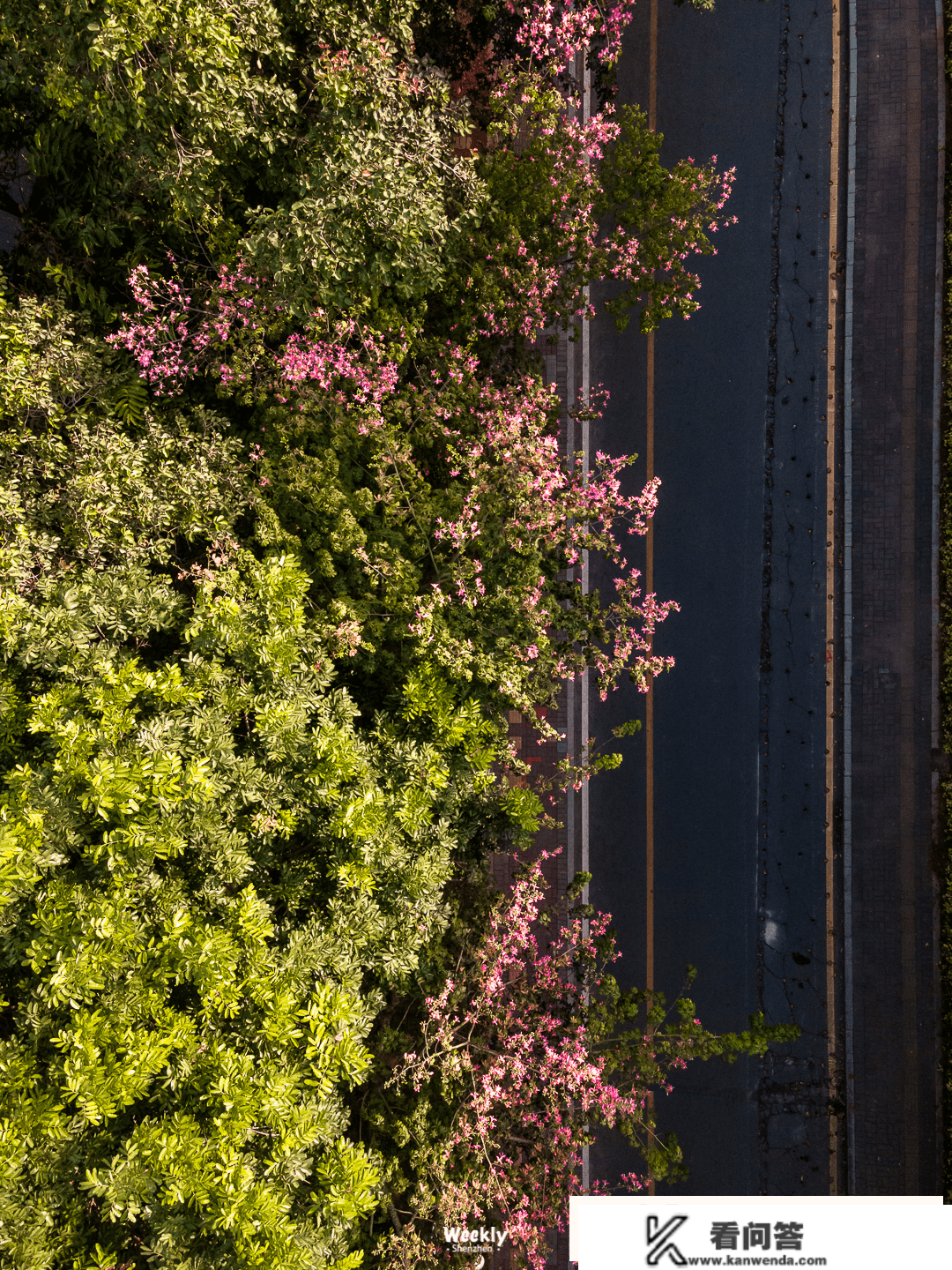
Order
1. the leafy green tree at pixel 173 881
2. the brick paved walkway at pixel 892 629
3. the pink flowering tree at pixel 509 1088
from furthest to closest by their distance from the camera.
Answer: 1. the brick paved walkway at pixel 892 629
2. the pink flowering tree at pixel 509 1088
3. the leafy green tree at pixel 173 881

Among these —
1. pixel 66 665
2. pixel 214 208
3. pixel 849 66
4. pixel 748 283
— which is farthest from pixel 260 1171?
pixel 849 66

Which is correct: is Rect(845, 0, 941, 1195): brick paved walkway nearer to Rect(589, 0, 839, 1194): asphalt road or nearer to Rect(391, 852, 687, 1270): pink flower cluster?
Rect(589, 0, 839, 1194): asphalt road

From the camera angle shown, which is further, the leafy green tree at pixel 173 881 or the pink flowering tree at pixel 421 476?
the pink flowering tree at pixel 421 476

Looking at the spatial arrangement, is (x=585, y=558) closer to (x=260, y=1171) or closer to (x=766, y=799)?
(x=766, y=799)

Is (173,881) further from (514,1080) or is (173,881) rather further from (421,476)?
(421,476)

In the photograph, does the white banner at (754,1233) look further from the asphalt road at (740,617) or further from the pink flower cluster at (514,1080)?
the asphalt road at (740,617)

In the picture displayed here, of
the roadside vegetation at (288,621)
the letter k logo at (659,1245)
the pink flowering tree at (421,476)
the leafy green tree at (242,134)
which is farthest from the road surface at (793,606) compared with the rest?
the leafy green tree at (242,134)
